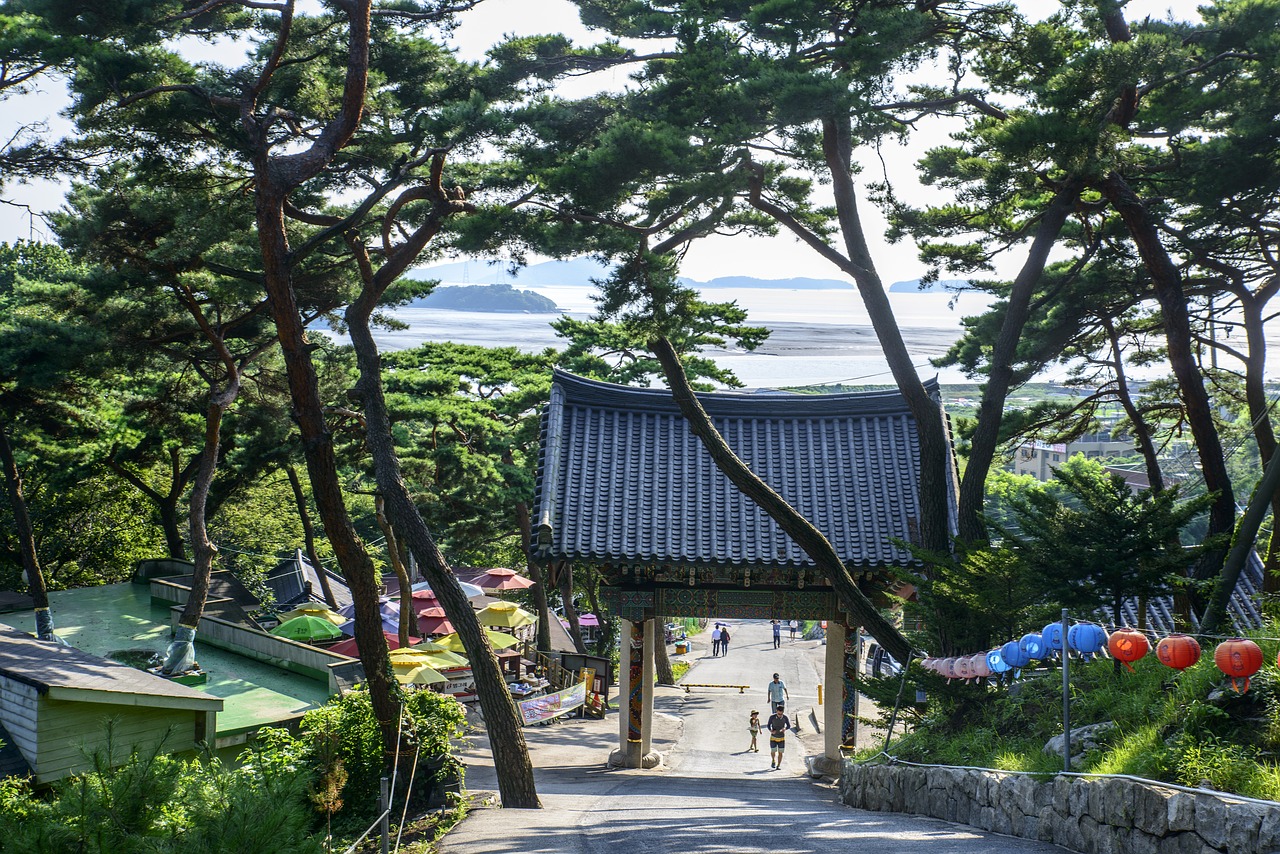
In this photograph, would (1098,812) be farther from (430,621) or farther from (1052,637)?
(430,621)

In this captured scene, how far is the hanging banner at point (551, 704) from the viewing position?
66.9 ft

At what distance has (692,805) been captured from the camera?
36.3 ft

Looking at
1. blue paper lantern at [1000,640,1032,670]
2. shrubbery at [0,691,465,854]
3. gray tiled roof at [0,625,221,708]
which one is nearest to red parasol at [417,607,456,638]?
gray tiled roof at [0,625,221,708]

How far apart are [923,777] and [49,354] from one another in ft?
51.5

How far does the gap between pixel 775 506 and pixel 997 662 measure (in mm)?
3550

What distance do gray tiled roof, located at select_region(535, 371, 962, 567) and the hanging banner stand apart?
653 centimetres

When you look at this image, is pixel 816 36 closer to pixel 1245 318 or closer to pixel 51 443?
pixel 1245 318

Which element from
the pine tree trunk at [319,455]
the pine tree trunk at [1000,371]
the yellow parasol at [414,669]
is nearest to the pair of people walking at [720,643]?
the yellow parasol at [414,669]

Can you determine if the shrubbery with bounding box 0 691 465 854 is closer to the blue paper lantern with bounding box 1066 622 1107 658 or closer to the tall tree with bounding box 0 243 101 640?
the blue paper lantern with bounding box 1066 622 1107 658

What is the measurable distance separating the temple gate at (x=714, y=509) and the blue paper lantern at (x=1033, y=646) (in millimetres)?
5569

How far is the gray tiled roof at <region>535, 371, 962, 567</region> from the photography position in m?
14.9

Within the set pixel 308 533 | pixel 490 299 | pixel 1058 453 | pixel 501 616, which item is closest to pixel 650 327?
pixel 501 616

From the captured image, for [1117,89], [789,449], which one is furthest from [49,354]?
[1117,89]

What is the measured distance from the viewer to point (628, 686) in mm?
15625
